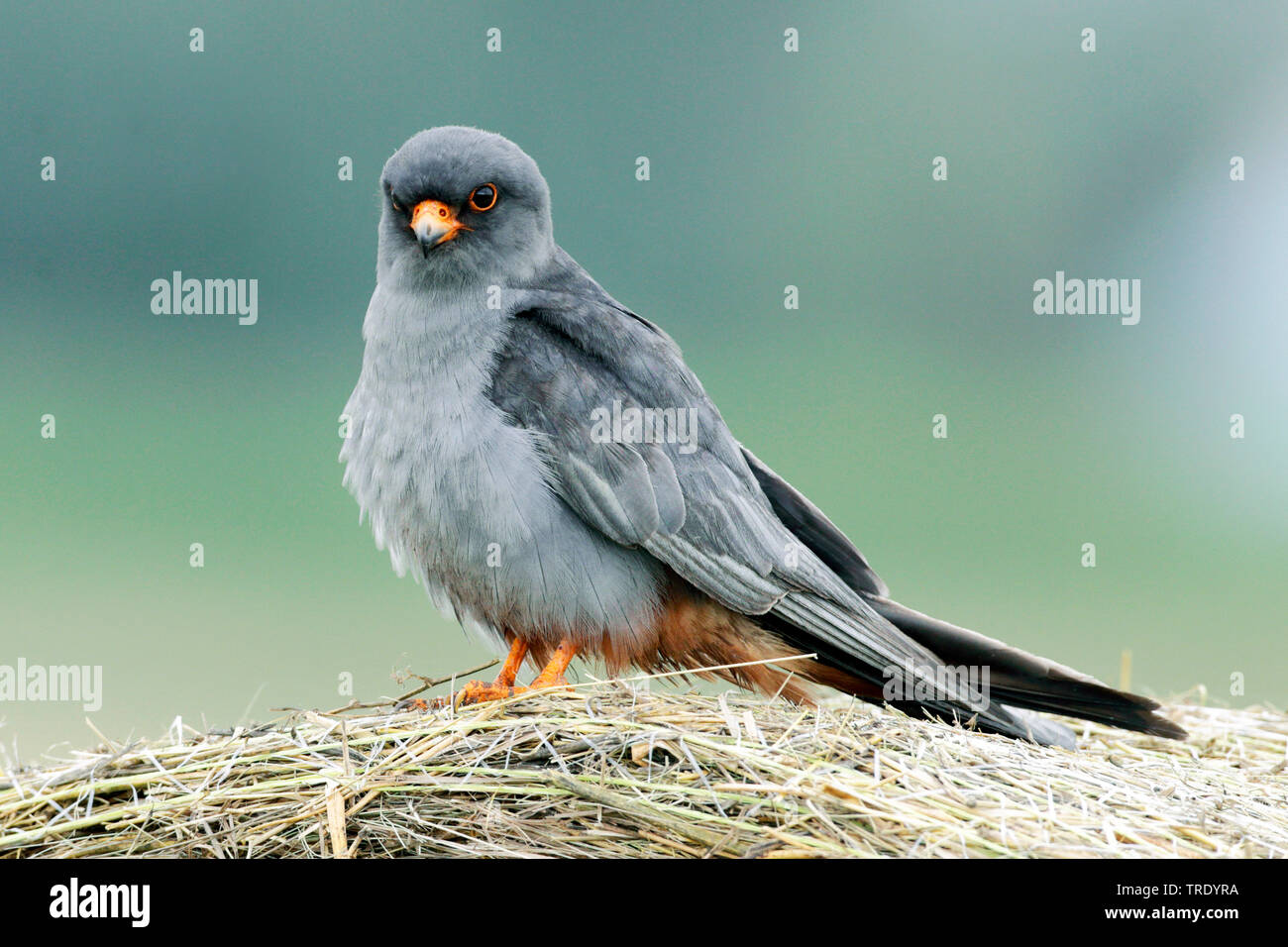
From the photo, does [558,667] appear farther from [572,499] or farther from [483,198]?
[483,198]

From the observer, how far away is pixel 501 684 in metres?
3.81

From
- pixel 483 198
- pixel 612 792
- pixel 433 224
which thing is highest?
pixel 483 198

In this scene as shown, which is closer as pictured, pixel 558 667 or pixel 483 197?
pixel 558 667

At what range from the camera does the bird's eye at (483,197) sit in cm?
384

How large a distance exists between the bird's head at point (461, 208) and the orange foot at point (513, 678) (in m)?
1.25

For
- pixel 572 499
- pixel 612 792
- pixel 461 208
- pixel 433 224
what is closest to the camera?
pixel 612 792

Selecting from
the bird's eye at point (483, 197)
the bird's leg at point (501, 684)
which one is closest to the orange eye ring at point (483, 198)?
the bird's eye at point (483, 197)

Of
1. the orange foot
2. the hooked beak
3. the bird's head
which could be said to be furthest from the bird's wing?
the orange foot

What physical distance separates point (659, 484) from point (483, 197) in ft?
3.68


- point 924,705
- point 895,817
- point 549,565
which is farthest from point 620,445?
point 895,817

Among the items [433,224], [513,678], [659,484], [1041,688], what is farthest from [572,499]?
[1041,688]

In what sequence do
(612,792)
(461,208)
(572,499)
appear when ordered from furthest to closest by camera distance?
(461,208)
(572,499)
(612,792)
